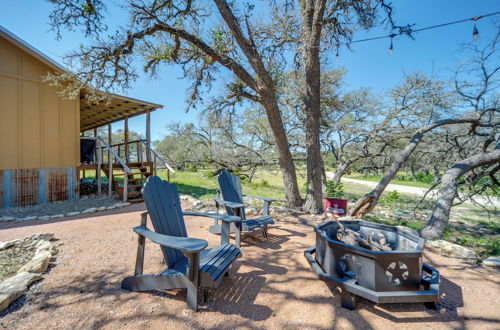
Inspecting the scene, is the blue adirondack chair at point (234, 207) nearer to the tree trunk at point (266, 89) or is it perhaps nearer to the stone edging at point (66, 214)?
the tree trunk at point (266, 89)

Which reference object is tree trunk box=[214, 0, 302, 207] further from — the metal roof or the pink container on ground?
the metal roof

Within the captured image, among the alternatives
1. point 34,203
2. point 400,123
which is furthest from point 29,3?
point 400,123

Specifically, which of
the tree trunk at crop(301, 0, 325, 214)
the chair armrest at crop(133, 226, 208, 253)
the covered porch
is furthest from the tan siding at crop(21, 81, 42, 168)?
the tree trunk at crop(301, 0, 325, 214)

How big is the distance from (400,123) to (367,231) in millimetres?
6232

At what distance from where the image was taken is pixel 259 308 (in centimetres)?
185

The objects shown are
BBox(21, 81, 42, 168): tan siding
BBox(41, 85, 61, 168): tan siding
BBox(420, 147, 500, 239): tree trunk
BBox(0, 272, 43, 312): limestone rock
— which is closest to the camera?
BBox(0, 272, 43, 312): limestone rock

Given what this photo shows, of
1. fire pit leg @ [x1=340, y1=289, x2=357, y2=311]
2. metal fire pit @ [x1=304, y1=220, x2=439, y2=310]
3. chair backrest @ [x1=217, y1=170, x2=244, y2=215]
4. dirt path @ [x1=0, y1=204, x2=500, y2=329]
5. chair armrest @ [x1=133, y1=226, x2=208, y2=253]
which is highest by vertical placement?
chair backrest @ [x1=217, y1=170, x2=244, y2=215]

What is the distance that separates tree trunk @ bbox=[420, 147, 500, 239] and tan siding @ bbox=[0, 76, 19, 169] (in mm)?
8821

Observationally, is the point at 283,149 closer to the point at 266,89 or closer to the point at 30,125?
the point at 266,89

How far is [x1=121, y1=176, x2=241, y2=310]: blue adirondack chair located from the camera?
1697mm

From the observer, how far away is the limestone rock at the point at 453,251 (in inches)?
110

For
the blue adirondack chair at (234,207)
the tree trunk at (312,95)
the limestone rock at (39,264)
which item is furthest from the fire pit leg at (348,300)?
the tree trunk at (312,95)

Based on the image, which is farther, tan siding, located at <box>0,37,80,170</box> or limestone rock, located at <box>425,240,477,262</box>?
tan siding, located at <box>0,37,80,170</box>

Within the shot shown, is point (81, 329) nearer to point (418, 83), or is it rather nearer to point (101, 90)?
point (101, 90)
